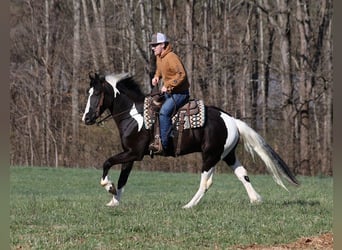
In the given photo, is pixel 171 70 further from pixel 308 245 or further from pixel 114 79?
pixel 308 245

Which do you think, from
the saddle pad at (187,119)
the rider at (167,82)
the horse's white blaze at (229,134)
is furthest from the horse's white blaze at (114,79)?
the horse's white blaze at (229,134)

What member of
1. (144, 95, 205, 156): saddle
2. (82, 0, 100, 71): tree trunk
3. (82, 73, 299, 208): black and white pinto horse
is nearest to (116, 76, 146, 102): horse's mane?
(82, 73, 299, 208): black and white pinto horse

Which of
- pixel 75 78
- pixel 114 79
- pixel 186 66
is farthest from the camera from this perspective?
pixel 75 78

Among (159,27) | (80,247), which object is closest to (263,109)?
(159,27)

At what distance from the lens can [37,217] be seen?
9.22 metres

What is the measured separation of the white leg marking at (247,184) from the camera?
10969 mm

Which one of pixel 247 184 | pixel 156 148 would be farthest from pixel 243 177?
pixel 156 148

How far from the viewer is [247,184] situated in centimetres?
1103

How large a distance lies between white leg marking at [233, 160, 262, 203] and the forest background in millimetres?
16381

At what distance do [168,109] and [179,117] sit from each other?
222 millimetres

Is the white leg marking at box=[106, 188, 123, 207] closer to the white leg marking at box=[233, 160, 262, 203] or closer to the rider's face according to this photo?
the white leg marking at box=[233, 160, 262, 203]

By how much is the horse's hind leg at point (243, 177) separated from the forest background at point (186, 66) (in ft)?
53.6

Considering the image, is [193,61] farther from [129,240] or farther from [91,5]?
[129,240]

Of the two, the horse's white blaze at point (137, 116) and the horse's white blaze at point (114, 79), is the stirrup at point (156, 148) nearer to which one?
the horse's white blaze at point (137, 116)
